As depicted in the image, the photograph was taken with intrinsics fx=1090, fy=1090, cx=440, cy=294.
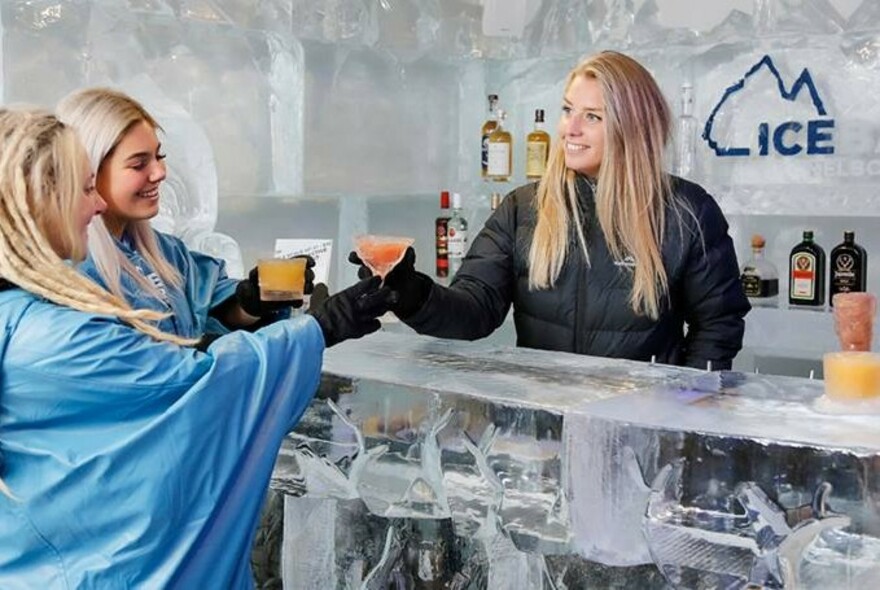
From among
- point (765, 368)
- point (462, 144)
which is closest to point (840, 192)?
point (765, 368)

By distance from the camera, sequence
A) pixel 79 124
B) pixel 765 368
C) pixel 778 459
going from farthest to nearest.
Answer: pixel 765 368, pixel 79 124, pixel 778 459

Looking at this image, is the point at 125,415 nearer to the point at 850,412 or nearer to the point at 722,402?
the point at 722,402

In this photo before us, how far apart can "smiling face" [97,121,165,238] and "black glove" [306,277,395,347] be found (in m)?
0.56

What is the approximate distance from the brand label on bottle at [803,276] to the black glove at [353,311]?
198 centimetres

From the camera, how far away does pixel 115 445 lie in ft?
4.98

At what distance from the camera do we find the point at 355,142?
152 inches

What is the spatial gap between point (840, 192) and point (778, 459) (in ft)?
7.24

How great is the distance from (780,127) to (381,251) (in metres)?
1.99

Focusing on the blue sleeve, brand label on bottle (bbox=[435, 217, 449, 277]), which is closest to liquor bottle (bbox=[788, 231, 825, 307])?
brand label on bottle (bbox=[435, 217, 449, 277])

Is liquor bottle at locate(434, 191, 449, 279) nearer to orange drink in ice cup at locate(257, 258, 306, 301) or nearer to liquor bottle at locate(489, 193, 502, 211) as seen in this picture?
liquor bottle at locate(489, 193, 502, 211)

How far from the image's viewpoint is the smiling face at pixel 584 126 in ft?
7.66

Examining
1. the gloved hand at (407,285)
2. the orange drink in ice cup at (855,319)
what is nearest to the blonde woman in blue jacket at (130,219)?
the gloved hand at (407,285)

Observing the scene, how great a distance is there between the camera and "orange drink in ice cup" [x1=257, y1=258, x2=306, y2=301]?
214cm

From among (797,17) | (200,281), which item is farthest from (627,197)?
(797,17)
